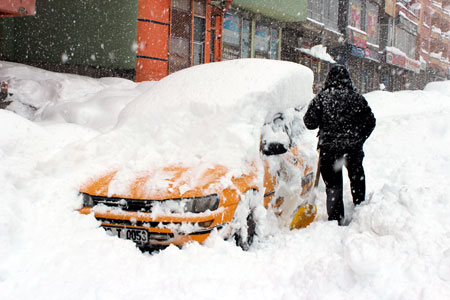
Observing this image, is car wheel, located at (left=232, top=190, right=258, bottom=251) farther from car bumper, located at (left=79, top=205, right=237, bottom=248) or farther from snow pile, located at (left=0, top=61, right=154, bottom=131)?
snow pile, located at (left=0, top=61, right=154, bottom=131)

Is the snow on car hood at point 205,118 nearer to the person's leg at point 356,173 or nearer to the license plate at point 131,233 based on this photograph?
the license plate at point 131,233

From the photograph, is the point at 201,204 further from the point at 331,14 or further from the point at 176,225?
the point at 331,14

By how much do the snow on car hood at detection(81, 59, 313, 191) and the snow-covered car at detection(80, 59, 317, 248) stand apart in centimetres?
1

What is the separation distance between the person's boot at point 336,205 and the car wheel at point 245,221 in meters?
1.17

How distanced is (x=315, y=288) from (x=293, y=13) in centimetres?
1765

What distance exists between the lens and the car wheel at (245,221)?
137 inches

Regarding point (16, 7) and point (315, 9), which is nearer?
point (16, 7)

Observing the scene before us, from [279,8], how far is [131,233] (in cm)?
1610

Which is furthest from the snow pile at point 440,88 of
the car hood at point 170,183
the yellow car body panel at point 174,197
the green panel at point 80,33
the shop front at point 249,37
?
the yellow car body panel at point 174,197

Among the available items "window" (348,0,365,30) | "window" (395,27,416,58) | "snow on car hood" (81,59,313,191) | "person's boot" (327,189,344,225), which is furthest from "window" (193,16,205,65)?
"window" (395,27,416,58)

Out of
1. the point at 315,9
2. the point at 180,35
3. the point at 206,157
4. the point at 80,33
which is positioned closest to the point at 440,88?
the point at 315,9

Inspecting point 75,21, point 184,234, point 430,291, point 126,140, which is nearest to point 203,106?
point 126,140

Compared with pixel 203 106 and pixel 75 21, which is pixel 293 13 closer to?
pixel 75 21

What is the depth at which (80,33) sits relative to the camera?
42.1 ft
